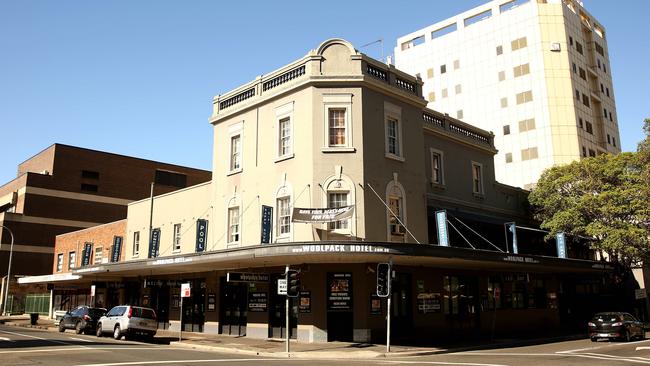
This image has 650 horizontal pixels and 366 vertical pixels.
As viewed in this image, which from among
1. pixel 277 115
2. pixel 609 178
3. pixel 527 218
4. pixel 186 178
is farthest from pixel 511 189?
pixel 186 178

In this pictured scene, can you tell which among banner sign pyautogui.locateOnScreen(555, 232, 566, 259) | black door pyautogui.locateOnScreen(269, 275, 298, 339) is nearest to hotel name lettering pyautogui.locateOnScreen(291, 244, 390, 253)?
black door pyautogui.locateOnScreen(269, 275, 298, 339)

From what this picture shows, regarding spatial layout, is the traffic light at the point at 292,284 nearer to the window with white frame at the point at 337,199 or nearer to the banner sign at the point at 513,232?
the window with white frame at the point at 337,199

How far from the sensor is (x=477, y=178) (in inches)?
1345

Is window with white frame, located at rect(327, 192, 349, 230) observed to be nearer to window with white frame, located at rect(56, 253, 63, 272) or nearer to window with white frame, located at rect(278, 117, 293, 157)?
window with white frame, located at rect(278, 117, 293, 157)

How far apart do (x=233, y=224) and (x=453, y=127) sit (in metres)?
14.3

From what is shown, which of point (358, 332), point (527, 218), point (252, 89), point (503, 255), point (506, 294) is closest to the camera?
point (358, 332)

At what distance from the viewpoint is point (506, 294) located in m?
32.8

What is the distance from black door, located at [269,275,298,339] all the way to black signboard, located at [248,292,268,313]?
1.51ft

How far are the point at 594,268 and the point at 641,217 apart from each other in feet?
18.4

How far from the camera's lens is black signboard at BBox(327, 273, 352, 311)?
23547 millimetres

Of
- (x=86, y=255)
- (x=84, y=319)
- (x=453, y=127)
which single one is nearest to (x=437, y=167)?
(x=453, y=127)

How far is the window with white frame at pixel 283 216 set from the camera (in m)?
25.2

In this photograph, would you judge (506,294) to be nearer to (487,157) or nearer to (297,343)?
(487,157)

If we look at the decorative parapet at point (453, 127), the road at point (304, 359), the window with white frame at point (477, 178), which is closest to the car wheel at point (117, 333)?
the road at point (304, 359)
